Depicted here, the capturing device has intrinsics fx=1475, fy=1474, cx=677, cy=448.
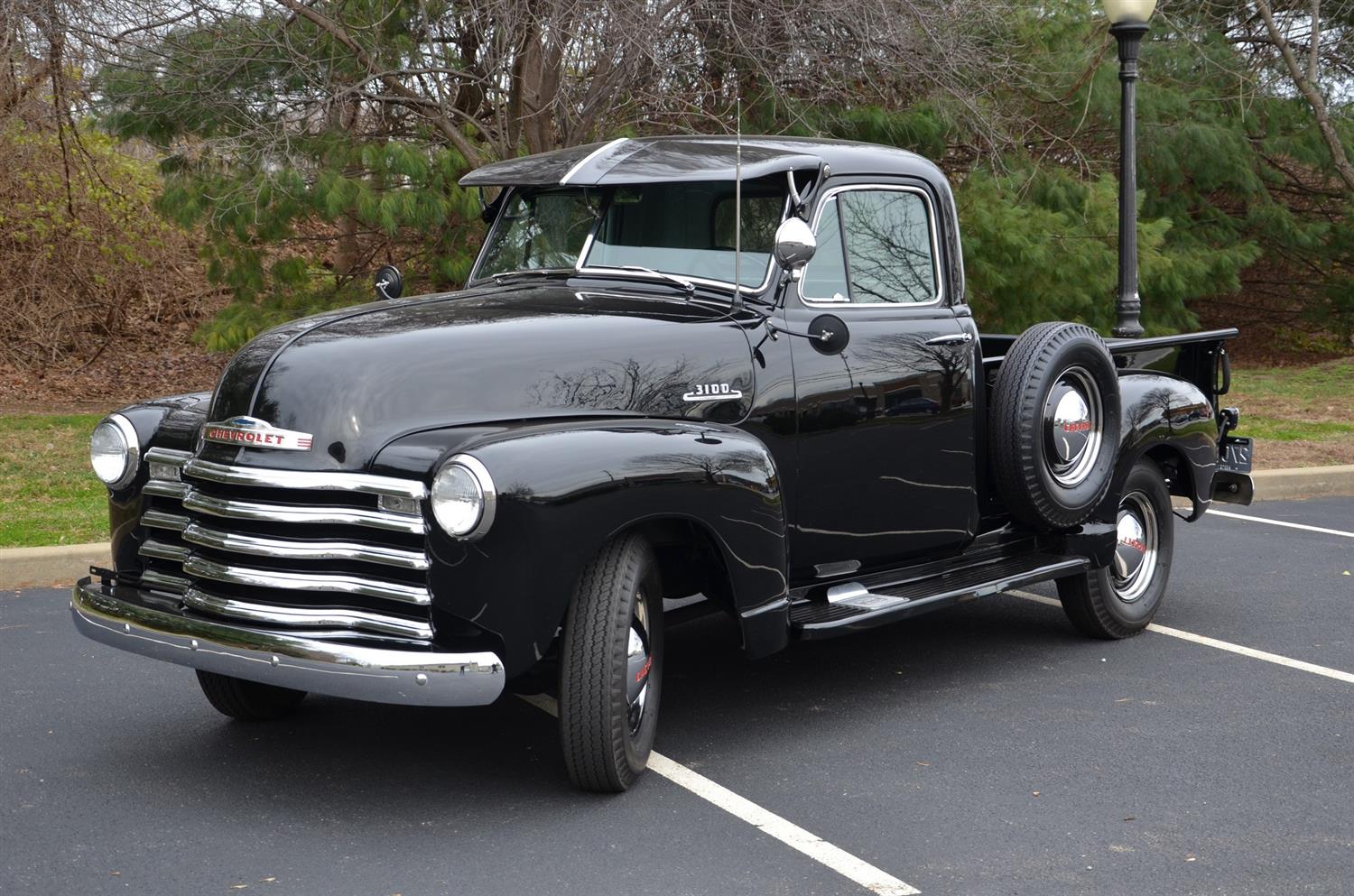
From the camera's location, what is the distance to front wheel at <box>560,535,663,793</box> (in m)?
4.35

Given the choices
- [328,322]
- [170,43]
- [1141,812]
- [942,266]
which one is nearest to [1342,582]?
[942,266]

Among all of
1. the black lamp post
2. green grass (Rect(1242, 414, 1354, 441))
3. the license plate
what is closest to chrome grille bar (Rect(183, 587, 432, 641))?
the license plate

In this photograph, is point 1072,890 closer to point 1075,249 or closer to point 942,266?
point 942,266

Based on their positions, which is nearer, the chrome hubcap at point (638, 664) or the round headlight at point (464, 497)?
the round headlight at point (464, 497)

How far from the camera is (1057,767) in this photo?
4898mm

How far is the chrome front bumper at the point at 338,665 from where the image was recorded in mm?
4035

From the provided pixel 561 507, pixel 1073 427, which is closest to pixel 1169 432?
pixel 1073 427

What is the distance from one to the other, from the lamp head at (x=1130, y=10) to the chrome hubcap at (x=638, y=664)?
764 centimetres

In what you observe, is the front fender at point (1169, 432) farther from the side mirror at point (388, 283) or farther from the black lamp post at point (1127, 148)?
the black lamp post at point (1127, 148)

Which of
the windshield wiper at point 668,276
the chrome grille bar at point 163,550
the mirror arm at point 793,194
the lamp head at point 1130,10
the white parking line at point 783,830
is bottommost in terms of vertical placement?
the white parking line at point 783,830

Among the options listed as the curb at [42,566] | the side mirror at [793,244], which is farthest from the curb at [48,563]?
the side mirror at [793,244]

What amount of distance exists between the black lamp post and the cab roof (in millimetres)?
5175

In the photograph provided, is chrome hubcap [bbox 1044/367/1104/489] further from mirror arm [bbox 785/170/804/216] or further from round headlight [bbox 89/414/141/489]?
round headlight [bbox 89/414/141/489]

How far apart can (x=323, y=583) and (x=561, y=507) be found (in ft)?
2.35
